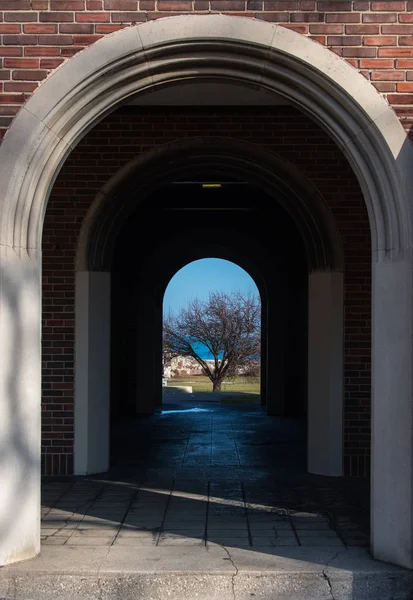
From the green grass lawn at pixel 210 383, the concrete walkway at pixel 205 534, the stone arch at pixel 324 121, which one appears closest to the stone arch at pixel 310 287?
the concrete walkway at pixel 205 534

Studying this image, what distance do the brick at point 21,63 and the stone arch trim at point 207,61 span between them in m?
0.15

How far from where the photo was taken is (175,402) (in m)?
17.4

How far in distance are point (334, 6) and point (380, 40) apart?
1.23 feet

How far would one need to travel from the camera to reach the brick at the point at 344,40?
518 centimetres

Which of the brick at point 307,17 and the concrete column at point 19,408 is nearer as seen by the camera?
the concrete column at point 19,408

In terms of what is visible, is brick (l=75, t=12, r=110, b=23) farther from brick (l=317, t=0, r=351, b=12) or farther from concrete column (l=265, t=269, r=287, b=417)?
concrete column (l=265, t=269, r=287, b=417)

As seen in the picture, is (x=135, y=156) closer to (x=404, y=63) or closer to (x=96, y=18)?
(x=96, y=18)

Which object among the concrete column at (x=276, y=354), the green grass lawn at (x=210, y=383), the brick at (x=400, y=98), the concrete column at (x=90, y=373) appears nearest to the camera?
the brick at (x=400, y=98)

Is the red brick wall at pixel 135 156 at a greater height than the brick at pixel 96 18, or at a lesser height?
lesser

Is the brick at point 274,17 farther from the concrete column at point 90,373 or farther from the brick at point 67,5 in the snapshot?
the concrete column at point 90,373

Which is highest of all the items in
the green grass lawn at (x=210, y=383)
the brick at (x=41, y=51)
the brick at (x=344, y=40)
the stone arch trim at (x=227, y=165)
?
the brick at (x=344, y=40)

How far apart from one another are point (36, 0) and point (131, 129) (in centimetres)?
285

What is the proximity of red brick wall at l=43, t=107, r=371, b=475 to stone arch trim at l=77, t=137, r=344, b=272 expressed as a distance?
0.26ft

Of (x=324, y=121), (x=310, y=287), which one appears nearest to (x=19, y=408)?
(x=324, y=121)
